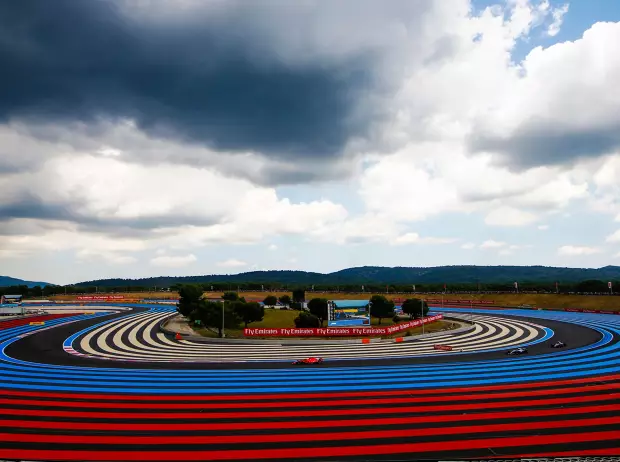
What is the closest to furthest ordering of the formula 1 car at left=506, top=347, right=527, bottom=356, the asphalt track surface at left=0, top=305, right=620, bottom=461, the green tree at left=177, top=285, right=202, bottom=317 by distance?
the asphalt track surface at left=0, top=305, right=620, bottom=461 → the formula 1 car at left=506, top=347, right=527, bottom=356 → the green tree at left=177, top=285, right=202, bottom=317

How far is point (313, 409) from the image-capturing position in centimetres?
2514

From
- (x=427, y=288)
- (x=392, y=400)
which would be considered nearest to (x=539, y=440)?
(x=392, y=400)

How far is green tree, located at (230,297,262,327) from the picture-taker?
205 feet

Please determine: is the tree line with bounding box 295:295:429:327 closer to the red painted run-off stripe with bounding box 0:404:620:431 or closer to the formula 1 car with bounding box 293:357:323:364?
the formula 1 car with bounding box 293:357:323:364

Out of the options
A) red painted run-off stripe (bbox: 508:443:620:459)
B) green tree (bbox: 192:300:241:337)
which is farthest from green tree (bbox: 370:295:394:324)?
red painted run-off stripe (bbox: 508:443:620:459)

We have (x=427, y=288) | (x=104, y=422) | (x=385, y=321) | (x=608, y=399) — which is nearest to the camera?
(x=104, y=422)

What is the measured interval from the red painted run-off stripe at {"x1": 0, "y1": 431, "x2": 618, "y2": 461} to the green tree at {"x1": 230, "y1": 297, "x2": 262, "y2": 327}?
42407 millimetres

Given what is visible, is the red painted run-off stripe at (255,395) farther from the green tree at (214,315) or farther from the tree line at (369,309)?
the tree line at (369,309)

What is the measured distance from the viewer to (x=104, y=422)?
23.0 m

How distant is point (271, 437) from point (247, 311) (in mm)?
42928

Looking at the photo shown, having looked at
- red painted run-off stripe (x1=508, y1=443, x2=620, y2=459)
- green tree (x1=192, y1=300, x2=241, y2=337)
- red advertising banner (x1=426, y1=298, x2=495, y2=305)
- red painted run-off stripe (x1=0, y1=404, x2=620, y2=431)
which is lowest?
red painted run-off stripe (x1=508, y1=443, x2=620, y2=459)

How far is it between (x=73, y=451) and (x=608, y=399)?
29.8 m

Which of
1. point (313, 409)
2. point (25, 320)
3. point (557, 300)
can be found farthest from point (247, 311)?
point (557, 300)

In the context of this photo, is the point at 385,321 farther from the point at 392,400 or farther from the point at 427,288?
the point at 427,288
